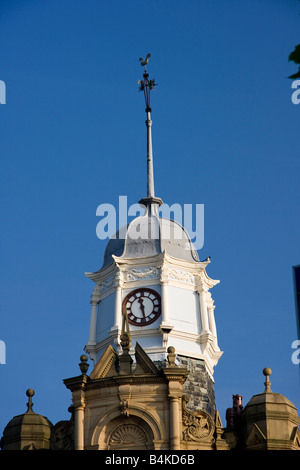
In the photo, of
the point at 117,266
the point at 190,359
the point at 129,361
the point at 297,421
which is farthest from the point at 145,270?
the point at 297,421

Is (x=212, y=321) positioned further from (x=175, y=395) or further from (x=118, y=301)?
(x=175, y=395)

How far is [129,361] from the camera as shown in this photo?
1889 inches

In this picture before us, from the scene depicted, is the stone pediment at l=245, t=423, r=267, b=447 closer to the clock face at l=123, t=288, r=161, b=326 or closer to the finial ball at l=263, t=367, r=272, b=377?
the finial ball at l=263, t=367, r=272, b=377

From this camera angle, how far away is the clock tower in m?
57.4

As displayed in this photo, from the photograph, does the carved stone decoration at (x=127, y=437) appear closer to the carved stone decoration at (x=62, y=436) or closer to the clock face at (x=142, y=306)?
the carved stone decoration at (x=62, y=436)

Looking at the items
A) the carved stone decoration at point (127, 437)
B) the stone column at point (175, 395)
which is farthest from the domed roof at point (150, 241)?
the carved stone decoration at point (127, 437)

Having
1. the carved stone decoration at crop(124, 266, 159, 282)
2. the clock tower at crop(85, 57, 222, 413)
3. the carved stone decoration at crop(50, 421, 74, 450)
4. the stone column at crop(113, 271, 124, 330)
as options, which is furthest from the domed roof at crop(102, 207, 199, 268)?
the carved stone decoration at crop(50, 421, 74, 450)

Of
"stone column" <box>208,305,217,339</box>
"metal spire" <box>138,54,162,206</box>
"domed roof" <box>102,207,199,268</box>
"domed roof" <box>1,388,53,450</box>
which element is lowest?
"domed roof" <box>1,388,53,450</box>

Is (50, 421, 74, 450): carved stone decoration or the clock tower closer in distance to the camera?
(50, 421, 74, 450): carved stone decoration

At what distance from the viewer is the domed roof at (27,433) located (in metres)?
49.2

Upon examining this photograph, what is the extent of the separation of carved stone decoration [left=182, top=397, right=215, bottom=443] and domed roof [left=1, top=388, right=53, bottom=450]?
25.1ft

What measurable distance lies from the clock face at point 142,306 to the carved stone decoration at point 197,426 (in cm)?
1139

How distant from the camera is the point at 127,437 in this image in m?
47.2
